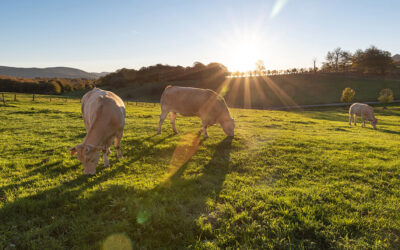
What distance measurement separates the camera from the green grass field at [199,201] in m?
4.02

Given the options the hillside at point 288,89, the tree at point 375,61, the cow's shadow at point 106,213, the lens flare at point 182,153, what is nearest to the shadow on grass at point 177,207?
the cow's shadow at point 106,213

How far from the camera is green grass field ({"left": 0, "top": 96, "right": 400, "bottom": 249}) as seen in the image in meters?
4.02

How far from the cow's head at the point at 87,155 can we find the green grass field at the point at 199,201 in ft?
1.37

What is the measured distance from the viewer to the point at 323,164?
7.97 meters

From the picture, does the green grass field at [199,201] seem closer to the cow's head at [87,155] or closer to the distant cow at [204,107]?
the cow's head at [87,155]

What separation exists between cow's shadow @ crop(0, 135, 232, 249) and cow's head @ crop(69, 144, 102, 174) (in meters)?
0.41

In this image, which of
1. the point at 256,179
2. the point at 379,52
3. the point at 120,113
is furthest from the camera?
the point at 379,52

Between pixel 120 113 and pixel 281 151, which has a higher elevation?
pixel 120 113

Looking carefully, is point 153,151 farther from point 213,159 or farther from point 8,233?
point 8,233

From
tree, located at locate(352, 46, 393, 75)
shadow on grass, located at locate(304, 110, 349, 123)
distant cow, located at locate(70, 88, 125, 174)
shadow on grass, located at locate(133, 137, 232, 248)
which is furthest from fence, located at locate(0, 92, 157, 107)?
tree, located at locate(352, 46, 393, 75)

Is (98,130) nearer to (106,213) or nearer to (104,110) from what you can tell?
(104,110)

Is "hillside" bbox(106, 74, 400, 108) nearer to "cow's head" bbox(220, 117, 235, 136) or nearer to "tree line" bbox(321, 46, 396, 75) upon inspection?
"tree line" bbox(321, 46, 396, 75)

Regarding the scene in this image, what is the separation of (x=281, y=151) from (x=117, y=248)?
7917mm

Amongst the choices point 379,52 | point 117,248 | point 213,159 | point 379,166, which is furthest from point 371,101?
point 117,248
